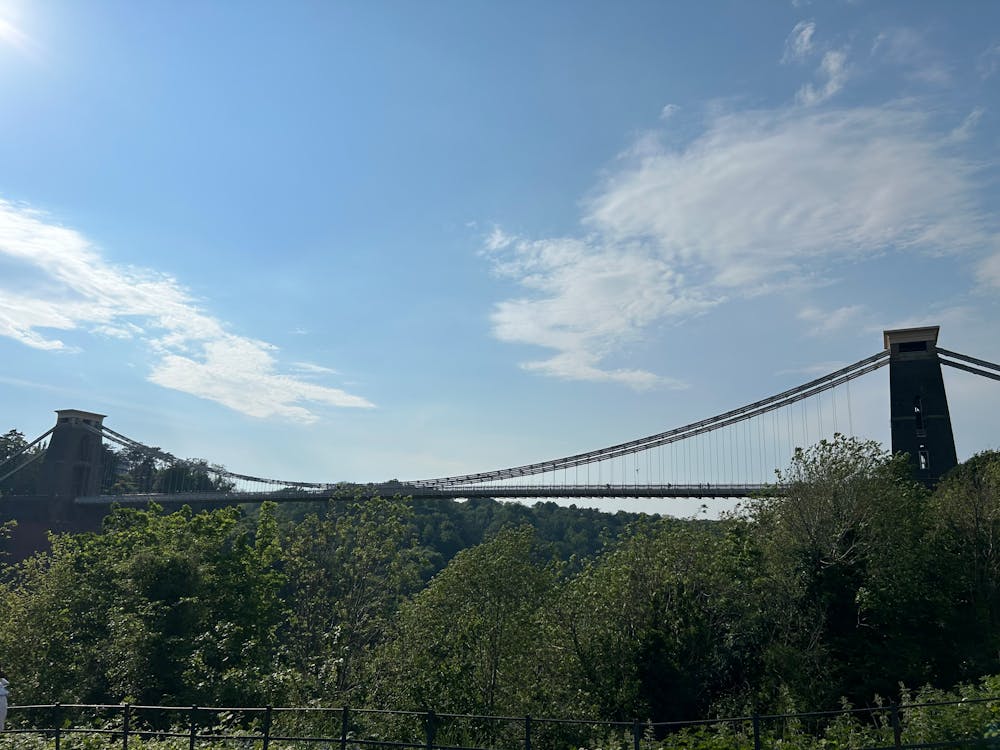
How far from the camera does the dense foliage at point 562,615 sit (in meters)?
19.9

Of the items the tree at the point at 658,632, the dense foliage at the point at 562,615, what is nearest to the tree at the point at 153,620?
the dense foliage at the point at 562,615

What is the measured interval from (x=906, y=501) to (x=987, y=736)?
1624cm

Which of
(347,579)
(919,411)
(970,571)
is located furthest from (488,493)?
(970,571)

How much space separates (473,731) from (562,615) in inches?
158

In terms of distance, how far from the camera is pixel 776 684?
64.6 feet

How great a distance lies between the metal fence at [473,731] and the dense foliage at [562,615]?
4.53 ft

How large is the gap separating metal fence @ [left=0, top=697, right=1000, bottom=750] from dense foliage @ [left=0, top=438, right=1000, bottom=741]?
1.38 metres

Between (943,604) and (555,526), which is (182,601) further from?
(555,526)

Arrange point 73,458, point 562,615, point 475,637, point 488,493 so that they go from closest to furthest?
point 562,615
point 475,637
point 488,493
point 73,458

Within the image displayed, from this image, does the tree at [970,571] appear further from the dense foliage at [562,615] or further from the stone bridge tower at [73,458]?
the stone bridge tower at [73,458]

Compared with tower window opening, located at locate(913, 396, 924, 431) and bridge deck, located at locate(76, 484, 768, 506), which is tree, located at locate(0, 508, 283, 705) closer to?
bridge deck, located at locate(76, 484, 768, 506)

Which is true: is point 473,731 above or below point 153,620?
below

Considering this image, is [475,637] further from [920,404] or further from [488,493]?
[488,493]

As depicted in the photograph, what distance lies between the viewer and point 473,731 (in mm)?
18281
